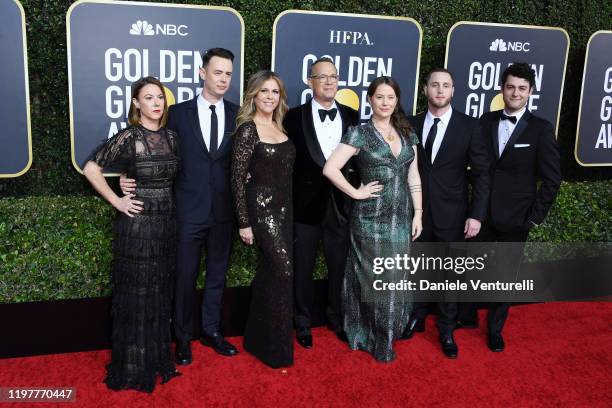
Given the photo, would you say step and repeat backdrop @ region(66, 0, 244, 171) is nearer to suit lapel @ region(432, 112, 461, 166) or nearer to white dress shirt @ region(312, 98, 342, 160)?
white dress shirt @ region(312, 98, 342, 160)

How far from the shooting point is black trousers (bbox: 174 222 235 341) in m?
3.42

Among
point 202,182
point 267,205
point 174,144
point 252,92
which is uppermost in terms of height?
point 252,92

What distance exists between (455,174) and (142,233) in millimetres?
1971

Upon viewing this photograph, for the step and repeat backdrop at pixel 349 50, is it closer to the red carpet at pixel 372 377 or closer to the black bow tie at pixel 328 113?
the black bow tie at pixel 328 113

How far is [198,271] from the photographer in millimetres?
3572

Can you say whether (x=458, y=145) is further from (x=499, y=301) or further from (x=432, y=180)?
(x=499, y=301)

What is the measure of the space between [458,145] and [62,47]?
2744 millimetres

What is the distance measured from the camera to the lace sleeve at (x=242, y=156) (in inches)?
127

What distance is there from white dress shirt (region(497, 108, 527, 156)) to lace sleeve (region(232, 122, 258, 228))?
165 centimetres

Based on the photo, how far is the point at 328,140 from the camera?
3.62 metres

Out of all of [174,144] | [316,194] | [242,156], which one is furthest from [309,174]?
[174,144]

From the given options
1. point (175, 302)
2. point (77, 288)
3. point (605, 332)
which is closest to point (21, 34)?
point (77, 288)

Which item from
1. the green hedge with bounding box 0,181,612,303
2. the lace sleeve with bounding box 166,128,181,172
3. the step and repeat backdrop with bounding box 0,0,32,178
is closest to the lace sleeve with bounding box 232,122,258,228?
the lace sleeve with bounding box 166,128,181,172

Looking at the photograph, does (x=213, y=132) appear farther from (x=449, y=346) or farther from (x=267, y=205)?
(x=449, y=346)
